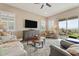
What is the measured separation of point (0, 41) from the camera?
2.60m

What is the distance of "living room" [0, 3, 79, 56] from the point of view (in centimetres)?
270

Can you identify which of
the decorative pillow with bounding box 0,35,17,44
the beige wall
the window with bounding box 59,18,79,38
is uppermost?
the beige wall

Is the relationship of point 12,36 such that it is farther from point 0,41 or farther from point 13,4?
point 13,4

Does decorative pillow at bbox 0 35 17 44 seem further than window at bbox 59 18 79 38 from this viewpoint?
No

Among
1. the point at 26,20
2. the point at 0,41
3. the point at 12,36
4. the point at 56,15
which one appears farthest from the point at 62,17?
the point at 0,41

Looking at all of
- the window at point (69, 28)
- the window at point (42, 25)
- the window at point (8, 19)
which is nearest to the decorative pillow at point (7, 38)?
the window at point (8, 19)

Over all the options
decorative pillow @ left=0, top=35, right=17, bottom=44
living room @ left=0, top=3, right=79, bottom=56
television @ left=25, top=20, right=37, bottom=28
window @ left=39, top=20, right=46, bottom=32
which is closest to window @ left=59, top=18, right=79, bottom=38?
living room @ left=0, top=3, right=79, bottom=56

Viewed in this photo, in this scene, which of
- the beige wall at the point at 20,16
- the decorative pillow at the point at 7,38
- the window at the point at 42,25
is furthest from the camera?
the window at the point at 42,25

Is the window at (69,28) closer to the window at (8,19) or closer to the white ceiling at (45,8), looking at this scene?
the white ceiling at (45,8)

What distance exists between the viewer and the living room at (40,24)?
2.70 meters

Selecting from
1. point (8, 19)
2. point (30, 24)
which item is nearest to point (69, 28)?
point (30, 24)

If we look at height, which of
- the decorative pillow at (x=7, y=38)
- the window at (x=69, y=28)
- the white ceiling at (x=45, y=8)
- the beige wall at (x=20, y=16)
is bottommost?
the decorative pillow at (x=7, y=38)

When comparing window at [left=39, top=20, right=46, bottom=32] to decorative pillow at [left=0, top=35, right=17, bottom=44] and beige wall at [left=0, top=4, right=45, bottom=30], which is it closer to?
beige wall at [left=0, top=4, right=45, bottom=30]

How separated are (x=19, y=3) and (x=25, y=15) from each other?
1.39 ft
